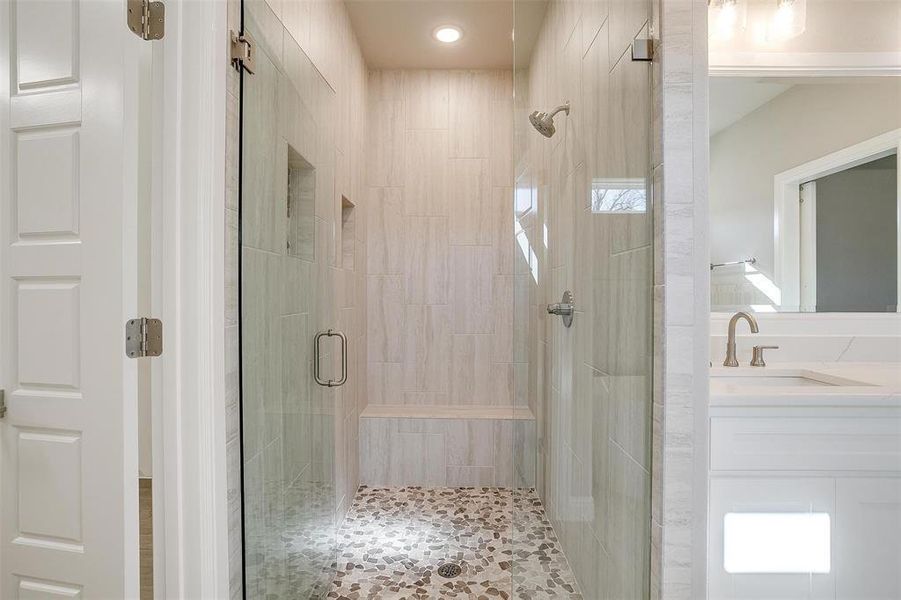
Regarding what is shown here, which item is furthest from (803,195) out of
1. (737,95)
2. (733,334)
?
(733,334)

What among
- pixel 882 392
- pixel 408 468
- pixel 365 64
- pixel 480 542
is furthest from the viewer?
pixel 365 64

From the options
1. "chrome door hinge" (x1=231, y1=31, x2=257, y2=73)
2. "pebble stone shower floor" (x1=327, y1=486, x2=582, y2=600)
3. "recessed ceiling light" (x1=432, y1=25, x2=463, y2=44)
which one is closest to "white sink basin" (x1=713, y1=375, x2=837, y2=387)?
"pebble stone shower floor" (x1=327, y1=486, x2=582, y2=600)

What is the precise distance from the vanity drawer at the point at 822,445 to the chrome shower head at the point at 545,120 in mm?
1020

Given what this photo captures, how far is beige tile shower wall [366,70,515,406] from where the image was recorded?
349 cm

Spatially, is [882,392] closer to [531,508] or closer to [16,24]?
[531,508]

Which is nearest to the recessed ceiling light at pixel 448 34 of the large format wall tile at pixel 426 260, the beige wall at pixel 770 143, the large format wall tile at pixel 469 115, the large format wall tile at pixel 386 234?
Answer: the large format wall tile at pixel 469 115

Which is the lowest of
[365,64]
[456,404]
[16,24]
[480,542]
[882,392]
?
[480,542]

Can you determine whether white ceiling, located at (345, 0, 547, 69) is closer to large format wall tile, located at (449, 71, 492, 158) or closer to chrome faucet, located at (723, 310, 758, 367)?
large format wall tile, located at (449, 71, 492, 158)

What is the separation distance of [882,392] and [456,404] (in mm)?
2499

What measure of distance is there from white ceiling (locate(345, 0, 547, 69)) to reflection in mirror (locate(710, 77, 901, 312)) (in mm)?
1593

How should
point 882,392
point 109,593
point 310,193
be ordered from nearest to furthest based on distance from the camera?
point 109,593
point 882,392
point 310,193

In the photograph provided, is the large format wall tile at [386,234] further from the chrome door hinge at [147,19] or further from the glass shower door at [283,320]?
the chrome door hinge at [147,19]

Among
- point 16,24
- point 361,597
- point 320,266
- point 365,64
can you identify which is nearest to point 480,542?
point 361,597

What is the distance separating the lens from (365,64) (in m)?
3.39
